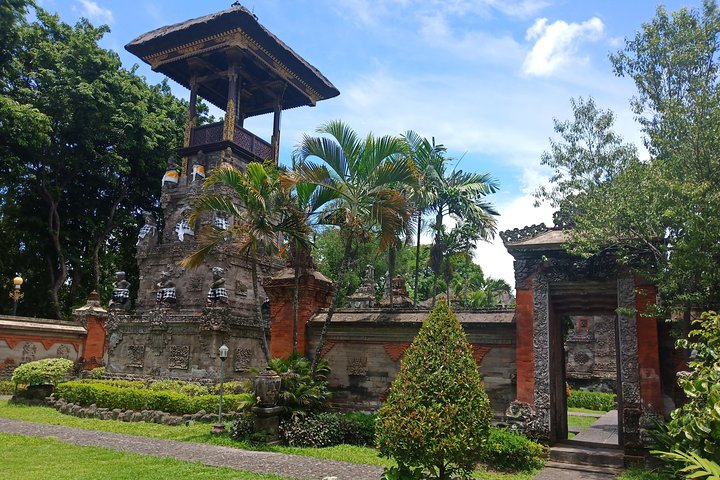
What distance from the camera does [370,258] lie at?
3678 cm

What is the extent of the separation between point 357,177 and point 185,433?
7.71 metres

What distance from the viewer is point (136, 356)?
20719mm

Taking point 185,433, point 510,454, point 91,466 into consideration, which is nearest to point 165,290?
point 185,433

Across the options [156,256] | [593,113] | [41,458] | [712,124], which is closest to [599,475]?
[712,124]

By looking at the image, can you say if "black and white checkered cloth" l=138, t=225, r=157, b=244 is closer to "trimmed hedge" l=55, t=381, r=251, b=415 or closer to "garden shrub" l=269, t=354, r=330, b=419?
"trimmed hedge" l=55, t=381, r=251, b=415

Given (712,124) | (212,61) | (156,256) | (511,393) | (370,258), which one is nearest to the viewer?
(712,124)

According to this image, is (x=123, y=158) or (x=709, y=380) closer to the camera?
(x=709, y=380)

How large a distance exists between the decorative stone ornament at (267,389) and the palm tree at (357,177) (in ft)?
4.86

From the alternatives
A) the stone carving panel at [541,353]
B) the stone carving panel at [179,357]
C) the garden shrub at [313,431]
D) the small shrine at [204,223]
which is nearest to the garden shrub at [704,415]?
the stone carving panel at [541,353]

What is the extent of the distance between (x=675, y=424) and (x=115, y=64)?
33.0m

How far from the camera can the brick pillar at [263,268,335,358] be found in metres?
14.2

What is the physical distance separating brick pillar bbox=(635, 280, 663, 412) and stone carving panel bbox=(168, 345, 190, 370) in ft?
48.1

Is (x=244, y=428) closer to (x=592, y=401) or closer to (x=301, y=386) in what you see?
(x=301, y=386)

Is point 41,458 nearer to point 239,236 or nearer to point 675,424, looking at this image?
point 239,236
